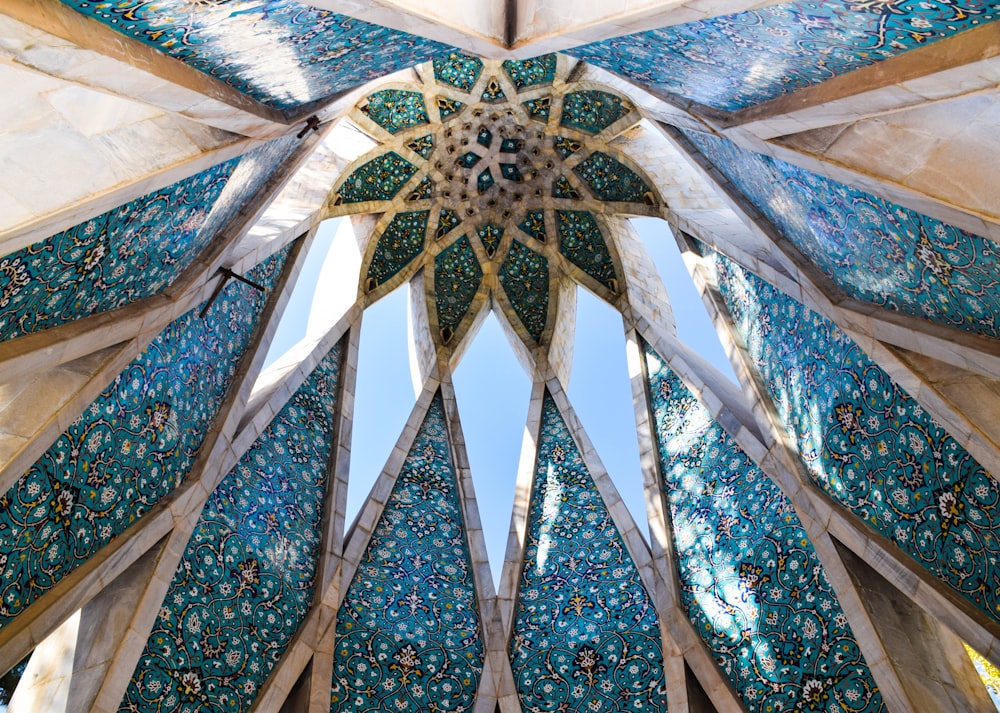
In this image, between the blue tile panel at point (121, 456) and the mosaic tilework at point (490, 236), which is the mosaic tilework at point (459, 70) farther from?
the blue tile panel at point (121, 456)

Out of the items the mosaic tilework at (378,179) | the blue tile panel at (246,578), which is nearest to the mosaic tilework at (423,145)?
the mosaic tilework at (378,179)

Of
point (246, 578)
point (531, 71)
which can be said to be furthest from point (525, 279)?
point (246, 578)

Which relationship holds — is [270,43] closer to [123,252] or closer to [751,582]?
[123,252]

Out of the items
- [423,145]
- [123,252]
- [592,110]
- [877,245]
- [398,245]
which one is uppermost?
[592,110]

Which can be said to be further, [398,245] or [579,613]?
[398,245]

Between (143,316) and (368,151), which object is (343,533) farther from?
(368,151)

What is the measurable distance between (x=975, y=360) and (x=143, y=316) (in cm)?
418

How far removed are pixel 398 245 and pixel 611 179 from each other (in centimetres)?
225

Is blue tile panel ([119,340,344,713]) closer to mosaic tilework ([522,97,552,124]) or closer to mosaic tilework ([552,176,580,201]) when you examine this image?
mosaic tilework ([552,176,580,201])

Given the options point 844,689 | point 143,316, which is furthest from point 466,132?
point 844,689

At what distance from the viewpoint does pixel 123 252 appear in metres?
4.07

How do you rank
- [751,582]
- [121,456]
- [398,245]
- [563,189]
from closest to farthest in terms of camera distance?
[121,456], [751,582], [398,245], [563,189]

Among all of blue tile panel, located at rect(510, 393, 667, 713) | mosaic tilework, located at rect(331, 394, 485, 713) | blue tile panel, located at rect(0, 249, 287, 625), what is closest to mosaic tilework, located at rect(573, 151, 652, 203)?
blue tile panel, located at rect(510, 393, 667, 713)

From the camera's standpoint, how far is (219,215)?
4.90 meters
